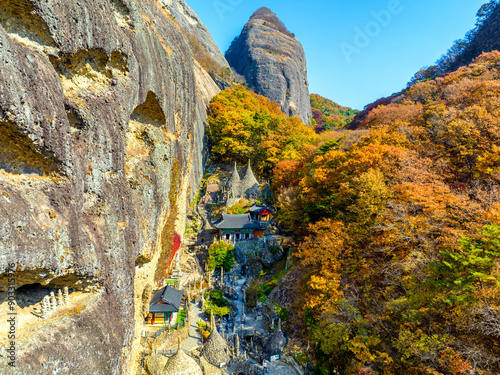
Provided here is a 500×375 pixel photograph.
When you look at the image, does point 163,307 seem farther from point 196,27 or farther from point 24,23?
point 196,27

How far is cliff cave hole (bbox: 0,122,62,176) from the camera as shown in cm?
795

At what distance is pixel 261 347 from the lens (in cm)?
2209

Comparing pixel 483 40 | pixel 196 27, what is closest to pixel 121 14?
pixel 483 40

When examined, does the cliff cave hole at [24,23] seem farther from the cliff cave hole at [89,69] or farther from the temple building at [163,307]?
the temple building at [163,307]

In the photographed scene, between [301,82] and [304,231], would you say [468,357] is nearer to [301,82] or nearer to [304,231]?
[304,231]

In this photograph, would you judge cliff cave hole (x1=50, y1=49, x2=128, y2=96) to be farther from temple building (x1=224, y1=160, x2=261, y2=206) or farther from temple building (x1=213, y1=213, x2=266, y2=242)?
temple building (x1=224, y1=160, x2=261, y2=206)

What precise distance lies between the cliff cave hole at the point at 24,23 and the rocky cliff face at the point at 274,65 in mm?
69091

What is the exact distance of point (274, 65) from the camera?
7731cm

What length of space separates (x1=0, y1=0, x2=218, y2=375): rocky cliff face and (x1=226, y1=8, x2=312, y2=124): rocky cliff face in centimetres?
6119

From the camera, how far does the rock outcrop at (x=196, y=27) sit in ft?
240

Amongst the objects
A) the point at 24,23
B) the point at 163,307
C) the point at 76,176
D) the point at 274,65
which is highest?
the point at 274,65

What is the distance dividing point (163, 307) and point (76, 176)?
14.5 metres

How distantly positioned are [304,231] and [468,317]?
1782cm

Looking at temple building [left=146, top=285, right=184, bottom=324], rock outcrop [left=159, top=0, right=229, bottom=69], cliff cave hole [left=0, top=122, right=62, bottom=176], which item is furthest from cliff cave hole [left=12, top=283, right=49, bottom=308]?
rock outcrop [left=159, top=0, right=229, bottom=69]
